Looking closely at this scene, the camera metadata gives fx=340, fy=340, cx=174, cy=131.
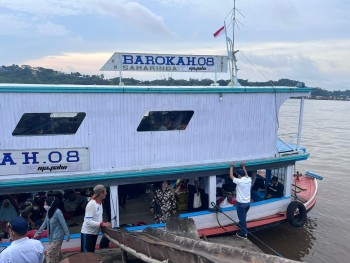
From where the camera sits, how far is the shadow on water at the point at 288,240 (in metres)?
9.38

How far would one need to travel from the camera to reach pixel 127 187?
9516mm

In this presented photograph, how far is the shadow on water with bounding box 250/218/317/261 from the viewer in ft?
30.8

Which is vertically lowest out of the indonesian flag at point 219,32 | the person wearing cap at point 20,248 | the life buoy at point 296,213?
the life buoy at point 296,213

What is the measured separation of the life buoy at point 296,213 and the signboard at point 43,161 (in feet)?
17.5

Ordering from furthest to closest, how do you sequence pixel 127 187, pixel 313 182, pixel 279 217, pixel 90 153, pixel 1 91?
pixel 313 182
pixel 127 187
pixel 279 217
pixel 90 153
pixel 1 91

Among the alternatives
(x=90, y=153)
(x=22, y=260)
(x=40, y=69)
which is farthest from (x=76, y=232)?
(x=40, y=69)

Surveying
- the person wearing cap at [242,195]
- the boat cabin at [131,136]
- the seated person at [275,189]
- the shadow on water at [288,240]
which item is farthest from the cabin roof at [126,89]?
the shadow on water at [288,240]

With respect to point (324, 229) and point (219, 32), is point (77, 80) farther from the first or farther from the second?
point (324, 229)

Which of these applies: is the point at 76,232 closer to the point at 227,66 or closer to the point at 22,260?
the point at 22,260

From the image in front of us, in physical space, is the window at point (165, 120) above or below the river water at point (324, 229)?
above

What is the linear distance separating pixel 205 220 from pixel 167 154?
1845 millimetres

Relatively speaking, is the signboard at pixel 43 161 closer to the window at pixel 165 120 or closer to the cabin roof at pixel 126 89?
the cabin roof at pixel 126 89

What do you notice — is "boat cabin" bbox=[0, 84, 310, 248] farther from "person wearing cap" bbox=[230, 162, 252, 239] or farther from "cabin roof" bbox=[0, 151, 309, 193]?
"person wearing cap" bbox=[230, 162, 252, 239]

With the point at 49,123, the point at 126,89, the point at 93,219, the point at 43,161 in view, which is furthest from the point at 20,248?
the point at 126,89
